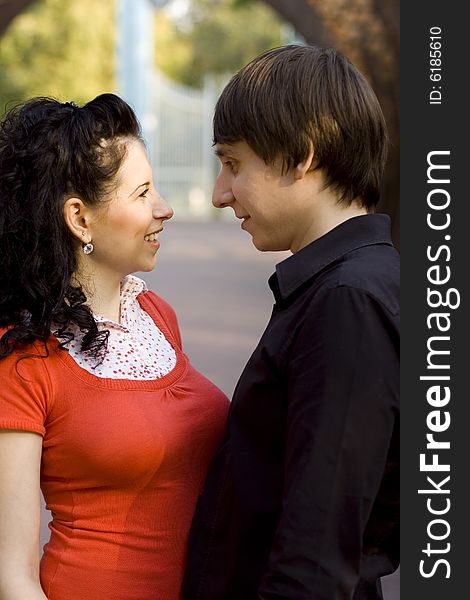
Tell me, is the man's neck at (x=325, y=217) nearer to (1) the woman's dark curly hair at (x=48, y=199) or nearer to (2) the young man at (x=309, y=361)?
(2) the young man at (x=309, y=361)

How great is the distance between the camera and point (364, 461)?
1619mm

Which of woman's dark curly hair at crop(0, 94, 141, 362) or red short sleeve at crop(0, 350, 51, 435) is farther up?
woman's dark curly hair at crop(0, 94, 141, 362)

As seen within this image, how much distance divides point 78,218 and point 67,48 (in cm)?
2754

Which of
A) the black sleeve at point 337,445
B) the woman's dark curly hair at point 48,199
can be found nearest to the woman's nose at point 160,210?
the woman's dark curly hair at point 48,199

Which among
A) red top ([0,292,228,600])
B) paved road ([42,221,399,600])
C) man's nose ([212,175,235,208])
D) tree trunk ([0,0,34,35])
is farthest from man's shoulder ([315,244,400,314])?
tree trunk ([0,0,34,35])

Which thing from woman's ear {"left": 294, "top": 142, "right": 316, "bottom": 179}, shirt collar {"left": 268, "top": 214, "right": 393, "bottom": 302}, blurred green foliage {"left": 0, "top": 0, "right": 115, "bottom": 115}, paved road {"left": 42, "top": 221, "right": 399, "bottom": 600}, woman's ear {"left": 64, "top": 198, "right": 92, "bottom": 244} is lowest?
shirt collar {"left": 268, "top": 214, "right": 393, "bottom": 302}

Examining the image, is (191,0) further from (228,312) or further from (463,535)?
(463,535)

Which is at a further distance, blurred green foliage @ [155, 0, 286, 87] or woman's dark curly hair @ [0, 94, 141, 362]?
blurred green foliage @ [155, 0, 286, 87]

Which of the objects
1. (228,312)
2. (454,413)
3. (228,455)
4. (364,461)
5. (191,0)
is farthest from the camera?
(191,0)

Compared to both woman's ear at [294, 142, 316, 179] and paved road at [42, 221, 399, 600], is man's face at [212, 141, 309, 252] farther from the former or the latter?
paved road at [42, 221, 399, 600]

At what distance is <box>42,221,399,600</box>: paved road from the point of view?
324 inches

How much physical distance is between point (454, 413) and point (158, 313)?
2.90 ft

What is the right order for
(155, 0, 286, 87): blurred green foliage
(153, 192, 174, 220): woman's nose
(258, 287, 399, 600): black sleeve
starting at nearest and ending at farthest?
(258, 287, 399, 600): black sleeve, (153, 192, 174, 220): woman's nose, (155, 0, 286, 87): blurred green foliage

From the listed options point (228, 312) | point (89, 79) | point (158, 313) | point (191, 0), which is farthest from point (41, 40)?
point (158, 313)
